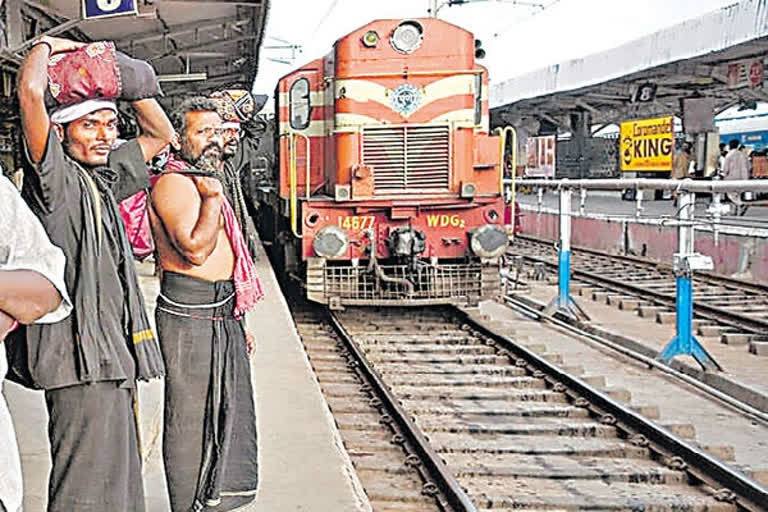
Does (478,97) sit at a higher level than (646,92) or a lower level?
lower

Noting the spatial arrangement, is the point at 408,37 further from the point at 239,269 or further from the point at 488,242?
the point at 239,269

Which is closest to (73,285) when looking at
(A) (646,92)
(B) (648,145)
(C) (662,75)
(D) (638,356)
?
(D) (638,356)

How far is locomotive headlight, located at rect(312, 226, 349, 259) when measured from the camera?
9898 mm

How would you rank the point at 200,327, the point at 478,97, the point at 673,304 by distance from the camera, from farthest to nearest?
the point at 673,304 → the point at 478,97 → the point at 200,327

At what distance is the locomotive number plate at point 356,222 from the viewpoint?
10.2m

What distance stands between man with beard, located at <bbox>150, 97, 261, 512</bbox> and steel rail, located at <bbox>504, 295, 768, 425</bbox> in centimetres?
443

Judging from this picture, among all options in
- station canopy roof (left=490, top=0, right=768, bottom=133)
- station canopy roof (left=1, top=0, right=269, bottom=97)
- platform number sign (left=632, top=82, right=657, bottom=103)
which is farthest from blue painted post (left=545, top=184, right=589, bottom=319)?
platform number sign (left=632, top=82, right=657, bottom=103)

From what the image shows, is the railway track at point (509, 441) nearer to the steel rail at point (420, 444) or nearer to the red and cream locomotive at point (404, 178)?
the steel rail at point (420, 444)

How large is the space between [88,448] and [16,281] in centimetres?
74

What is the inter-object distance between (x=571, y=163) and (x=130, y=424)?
97.4 ft

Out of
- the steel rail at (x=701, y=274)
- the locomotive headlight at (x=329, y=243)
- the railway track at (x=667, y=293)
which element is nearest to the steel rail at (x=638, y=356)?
the railway track at (x=667, y=293)

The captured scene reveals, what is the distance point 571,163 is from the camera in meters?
31.6

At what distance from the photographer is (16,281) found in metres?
2.04

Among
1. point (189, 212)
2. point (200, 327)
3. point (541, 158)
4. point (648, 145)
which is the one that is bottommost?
point (200, 327)
